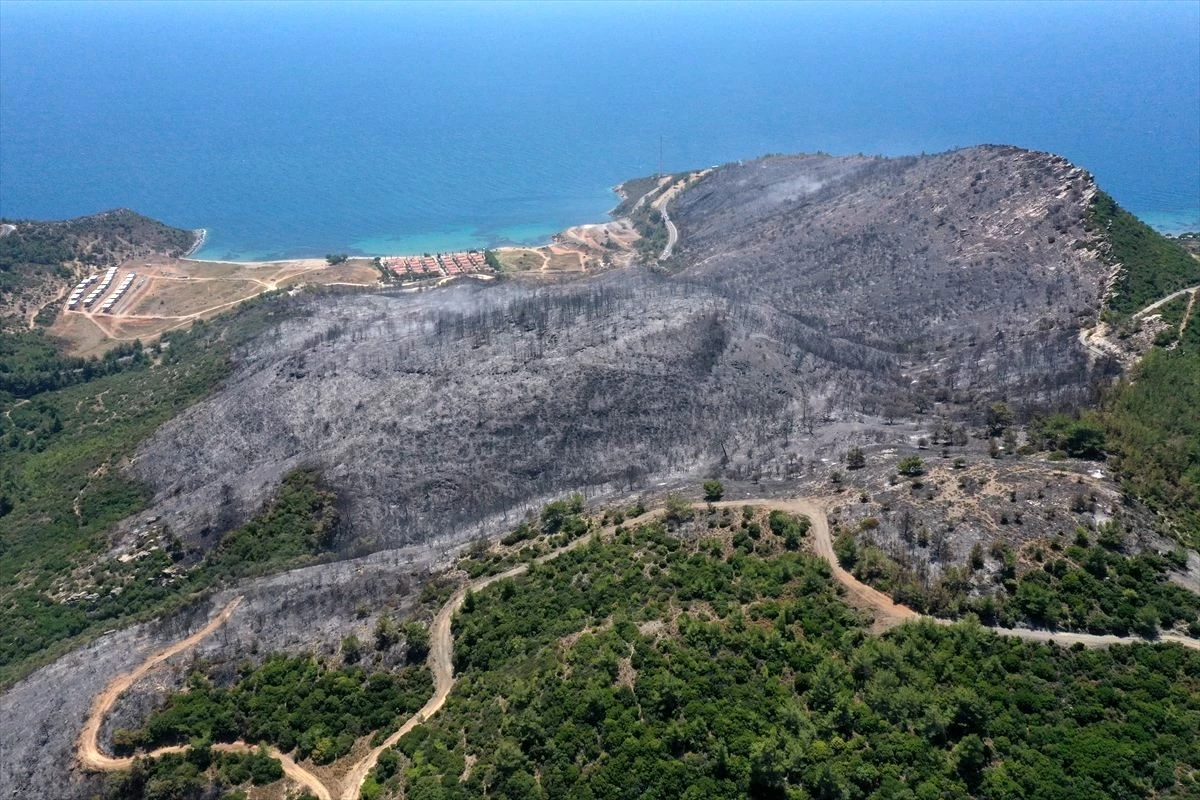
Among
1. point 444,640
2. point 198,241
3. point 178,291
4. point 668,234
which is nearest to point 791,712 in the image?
point 444,640

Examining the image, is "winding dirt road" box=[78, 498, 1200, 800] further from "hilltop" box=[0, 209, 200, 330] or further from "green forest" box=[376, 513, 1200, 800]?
"hilltop" box=[0, 209, 200, 330]

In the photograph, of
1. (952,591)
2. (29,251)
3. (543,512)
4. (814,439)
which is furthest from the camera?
(29,251)

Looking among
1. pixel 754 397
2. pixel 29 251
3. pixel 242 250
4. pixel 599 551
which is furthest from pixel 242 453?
pixel 242 250

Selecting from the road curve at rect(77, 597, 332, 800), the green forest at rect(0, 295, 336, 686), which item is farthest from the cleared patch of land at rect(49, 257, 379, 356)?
the road curve at rect(77, 597, 332, 800)

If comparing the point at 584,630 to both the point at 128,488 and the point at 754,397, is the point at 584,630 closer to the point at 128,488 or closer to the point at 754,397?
the point at 754,397

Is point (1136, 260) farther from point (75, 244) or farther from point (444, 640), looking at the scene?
point (75, 244)

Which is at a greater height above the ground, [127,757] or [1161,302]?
[1161,302]

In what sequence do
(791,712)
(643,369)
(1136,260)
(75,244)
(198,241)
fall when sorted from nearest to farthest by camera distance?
(791,712)
(643,369)
(1136,260)
(75,244)
(198,241)

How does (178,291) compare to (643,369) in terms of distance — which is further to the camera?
(178,291)
